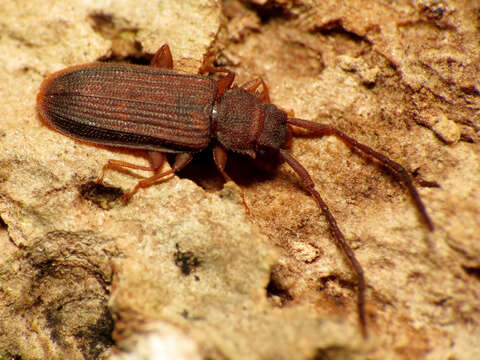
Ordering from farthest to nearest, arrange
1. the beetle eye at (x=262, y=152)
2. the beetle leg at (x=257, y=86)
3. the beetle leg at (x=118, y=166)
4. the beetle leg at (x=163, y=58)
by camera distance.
A: the beetle leg at (x=257, y=86)
the beetle leg at (x=163, y=58)
the beetle eye at (x=262, y=152)
the beetle leg at (x=118, y=166)

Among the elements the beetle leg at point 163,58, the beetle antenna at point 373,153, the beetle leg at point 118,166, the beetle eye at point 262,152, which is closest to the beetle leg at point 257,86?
the beetle antenna at point 373,153

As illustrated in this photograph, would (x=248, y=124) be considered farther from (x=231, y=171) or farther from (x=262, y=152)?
(x=231, y=171)

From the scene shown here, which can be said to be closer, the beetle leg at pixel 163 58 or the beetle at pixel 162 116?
the beetle at pixel 162 116

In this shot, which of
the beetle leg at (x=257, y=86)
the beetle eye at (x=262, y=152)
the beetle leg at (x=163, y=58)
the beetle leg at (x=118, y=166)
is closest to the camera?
the beetle leg at (x=118, y=166)

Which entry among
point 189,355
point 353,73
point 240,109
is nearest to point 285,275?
point 189,355

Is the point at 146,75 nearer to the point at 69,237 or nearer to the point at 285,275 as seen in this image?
the point at 69,237

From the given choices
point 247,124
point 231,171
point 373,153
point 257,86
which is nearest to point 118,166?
point 231,171

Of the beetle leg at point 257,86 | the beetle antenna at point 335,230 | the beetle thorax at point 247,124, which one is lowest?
the beetle antenna at point 335,230

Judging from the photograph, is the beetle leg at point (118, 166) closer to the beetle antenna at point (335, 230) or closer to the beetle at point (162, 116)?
the beetle at point (162, 116)
